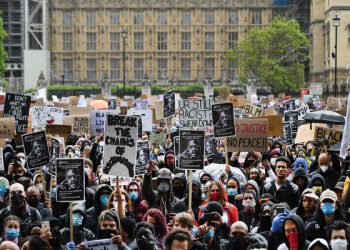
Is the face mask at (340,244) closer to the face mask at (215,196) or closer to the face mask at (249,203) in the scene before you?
the face mask at (215,196)

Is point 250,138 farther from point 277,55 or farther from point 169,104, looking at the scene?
point 277,55

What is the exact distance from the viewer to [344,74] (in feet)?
→ 229

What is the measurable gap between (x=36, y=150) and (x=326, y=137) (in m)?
5.92

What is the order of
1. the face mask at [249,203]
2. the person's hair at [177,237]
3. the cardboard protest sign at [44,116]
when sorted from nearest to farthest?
the person's hair at [177,237] < the face mask at [249,203] < the cardboard protest sign at [44,116]

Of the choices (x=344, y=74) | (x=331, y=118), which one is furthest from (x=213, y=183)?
(x=344, y=74)

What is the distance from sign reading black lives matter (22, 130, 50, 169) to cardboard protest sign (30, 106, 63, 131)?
8684 mm

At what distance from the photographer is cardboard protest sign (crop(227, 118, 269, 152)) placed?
18.9 m

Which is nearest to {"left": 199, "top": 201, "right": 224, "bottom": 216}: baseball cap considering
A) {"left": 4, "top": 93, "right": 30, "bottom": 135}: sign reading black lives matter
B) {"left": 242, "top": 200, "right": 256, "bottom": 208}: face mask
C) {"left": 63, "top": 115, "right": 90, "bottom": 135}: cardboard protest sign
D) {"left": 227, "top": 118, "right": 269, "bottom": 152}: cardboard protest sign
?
{"left": 242, "top": 200, "right": 256, "bottom": 208}: face mask

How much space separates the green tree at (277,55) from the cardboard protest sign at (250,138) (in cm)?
5142

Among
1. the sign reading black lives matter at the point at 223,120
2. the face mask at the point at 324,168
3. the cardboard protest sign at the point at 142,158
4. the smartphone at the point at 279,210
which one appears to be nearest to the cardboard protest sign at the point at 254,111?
the sign reading black lives matter at the point at 223,120

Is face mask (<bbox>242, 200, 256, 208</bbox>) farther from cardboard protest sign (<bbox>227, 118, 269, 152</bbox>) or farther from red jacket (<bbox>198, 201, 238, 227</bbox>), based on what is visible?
cardboard protest sign (<bbox>227, 118, 269, 152</bbox>)

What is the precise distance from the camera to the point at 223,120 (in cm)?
1797

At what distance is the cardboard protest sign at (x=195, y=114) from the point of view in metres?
21.4

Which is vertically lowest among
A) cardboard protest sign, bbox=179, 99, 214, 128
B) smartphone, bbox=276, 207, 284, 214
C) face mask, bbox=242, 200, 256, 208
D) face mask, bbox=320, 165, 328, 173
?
face mask, bbox=242, 200, 256, 208
